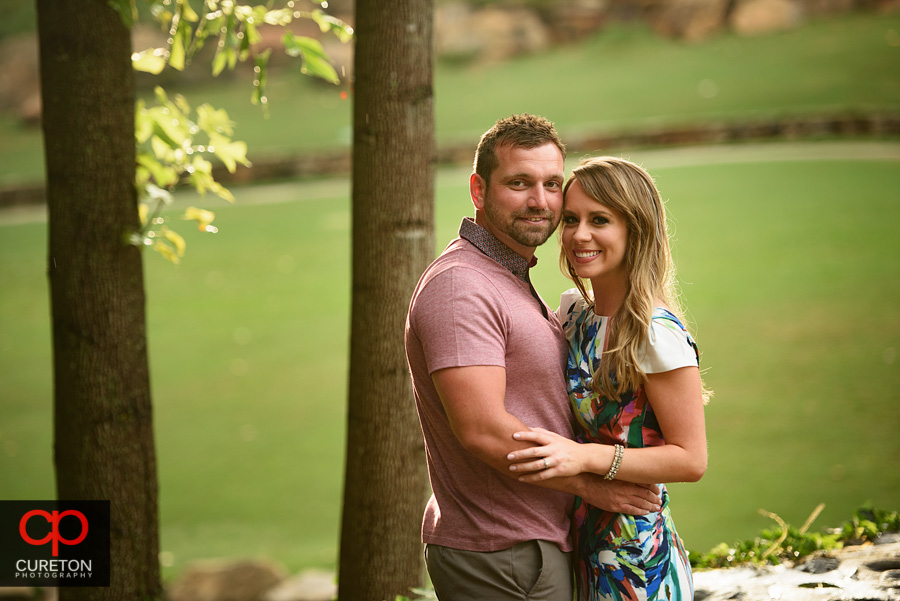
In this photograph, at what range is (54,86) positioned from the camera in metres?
2.73

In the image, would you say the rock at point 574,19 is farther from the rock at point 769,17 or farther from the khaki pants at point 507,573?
the khaki pants at point 507,573

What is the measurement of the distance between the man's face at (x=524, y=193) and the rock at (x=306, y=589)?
2.67 m

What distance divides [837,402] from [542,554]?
4.54 meters

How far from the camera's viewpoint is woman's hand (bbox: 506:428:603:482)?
184cm

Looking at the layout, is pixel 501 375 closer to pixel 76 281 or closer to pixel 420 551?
pixel 420 551

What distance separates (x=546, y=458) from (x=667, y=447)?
288 millimetres

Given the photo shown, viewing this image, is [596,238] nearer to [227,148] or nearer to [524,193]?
[524,193]

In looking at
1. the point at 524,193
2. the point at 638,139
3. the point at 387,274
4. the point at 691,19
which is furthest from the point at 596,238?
the point at 691,19

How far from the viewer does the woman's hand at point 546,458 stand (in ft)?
6.02

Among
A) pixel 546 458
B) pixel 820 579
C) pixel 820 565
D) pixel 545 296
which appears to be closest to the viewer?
pixel 546 458

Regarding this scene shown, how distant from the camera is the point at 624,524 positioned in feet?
6.59

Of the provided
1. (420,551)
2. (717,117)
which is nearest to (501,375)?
(420,551)

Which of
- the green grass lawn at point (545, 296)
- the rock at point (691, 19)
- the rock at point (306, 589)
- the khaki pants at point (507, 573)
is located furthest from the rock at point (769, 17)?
the khaki pants at point (507, 573)

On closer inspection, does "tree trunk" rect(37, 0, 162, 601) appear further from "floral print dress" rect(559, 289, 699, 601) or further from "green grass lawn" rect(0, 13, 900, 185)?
"green grass lawn" rect(0, 13, 900, 185)
